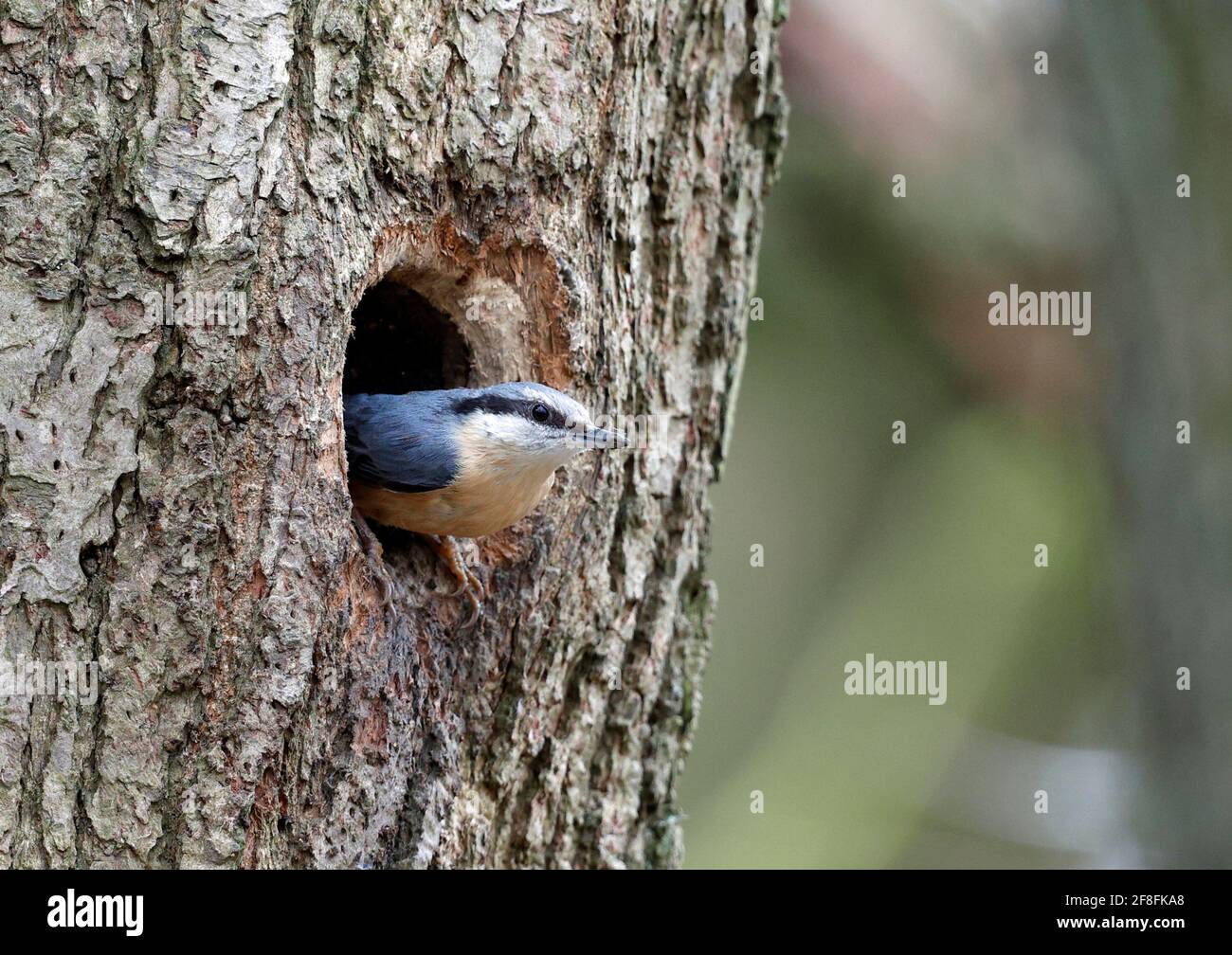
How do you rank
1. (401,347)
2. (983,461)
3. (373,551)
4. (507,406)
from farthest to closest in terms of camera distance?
(983,461), (401,347), (507,406), (373,551)

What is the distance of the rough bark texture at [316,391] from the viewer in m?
2.35

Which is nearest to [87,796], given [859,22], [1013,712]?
[859,22]

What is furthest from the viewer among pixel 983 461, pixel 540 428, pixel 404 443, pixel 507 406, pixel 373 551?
pixel 983 461

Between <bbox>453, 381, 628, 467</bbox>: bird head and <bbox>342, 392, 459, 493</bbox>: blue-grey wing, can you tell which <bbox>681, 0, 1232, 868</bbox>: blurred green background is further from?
<bbox>342, 392, 459, 493</bbox>: blue-grey wing

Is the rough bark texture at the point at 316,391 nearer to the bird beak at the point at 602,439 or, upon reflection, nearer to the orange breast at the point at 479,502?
the orange breast at the point at 479,502

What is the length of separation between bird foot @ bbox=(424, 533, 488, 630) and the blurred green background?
10.6ft

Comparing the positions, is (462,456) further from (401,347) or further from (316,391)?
→ (401,347)

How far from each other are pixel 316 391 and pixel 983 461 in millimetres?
5749

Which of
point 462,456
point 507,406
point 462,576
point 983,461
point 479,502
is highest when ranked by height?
point 983,461

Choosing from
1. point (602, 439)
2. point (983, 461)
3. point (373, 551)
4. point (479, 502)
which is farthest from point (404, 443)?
point (983, 461)

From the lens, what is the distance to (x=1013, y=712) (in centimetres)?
709

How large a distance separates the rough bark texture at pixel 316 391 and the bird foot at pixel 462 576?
43 millimetres

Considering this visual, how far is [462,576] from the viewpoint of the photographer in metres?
3.07

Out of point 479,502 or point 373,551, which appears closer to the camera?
point 373,551
